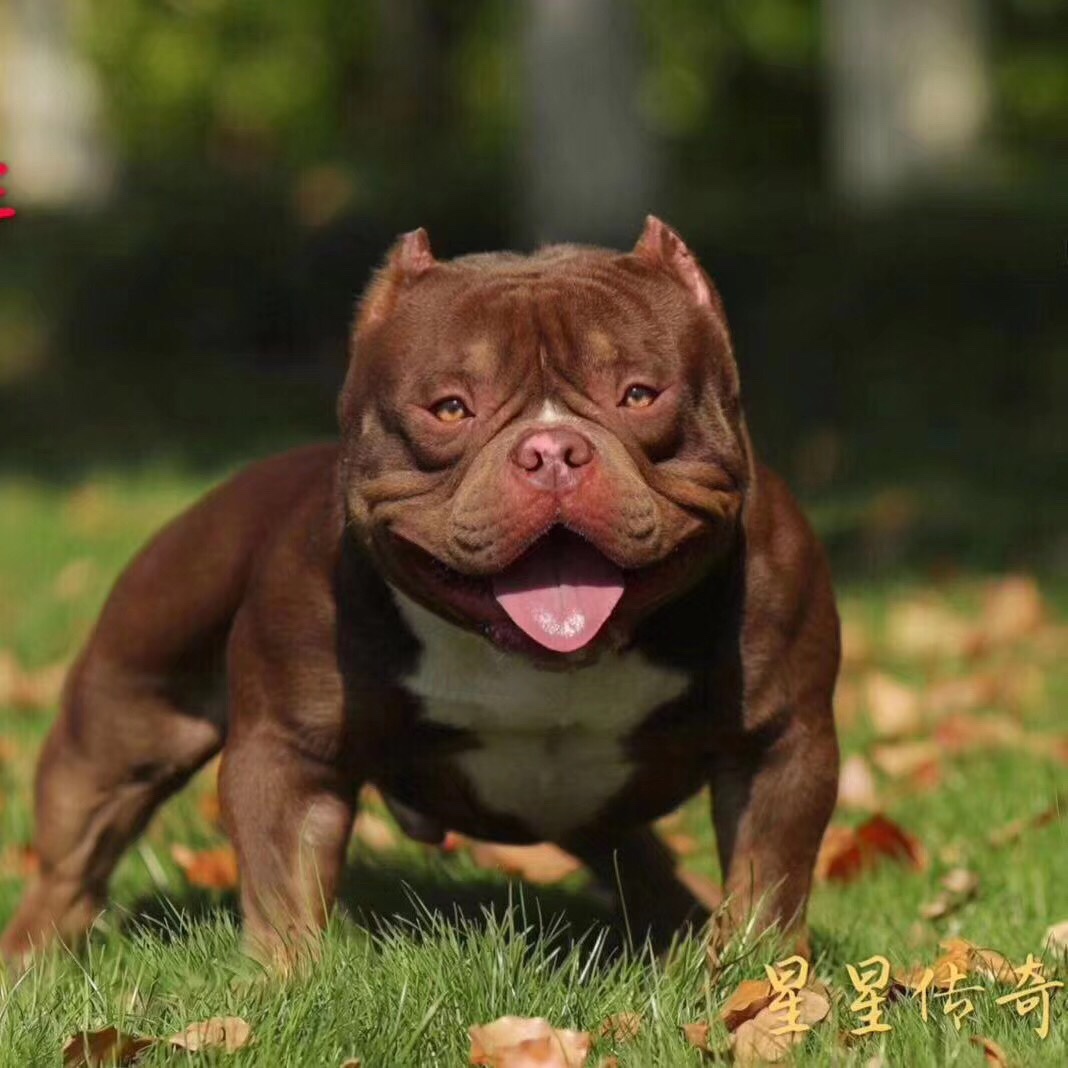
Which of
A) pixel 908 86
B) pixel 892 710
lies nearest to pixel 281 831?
pixel 892 710

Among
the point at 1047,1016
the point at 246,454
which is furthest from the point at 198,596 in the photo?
the point at 246,454

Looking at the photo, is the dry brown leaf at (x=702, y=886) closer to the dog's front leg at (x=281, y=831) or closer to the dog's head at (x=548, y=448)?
the dog's front leg at (x=281, y=831)

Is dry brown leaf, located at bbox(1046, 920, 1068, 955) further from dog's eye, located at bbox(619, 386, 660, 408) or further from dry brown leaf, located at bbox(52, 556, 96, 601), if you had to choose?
dry brown leaf, located at bbox(52, 556, 96, 601)

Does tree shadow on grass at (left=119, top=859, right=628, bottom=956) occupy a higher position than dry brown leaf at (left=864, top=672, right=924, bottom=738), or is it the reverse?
tree shadow on grass at (left=119, top=859, right=628, bottom=956)

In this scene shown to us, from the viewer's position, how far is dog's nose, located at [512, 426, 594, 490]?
394 cm

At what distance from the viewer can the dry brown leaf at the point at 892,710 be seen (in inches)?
289

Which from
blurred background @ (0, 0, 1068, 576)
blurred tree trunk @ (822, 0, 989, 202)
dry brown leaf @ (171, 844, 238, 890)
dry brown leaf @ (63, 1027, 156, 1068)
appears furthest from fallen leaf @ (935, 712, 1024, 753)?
blurred tree trunk @ (822, 0, 989, 202)

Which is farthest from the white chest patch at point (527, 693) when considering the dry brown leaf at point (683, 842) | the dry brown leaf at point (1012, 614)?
the dry brown leaf at point (1012, 614)

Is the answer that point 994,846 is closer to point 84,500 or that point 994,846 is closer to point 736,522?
point 736,522

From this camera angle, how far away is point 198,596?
5.07 meters

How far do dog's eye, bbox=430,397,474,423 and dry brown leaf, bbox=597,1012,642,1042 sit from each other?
102cm

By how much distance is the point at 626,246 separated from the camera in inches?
631

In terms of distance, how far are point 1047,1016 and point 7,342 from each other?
16.1 m

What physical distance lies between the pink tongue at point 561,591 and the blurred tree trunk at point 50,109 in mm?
20019
